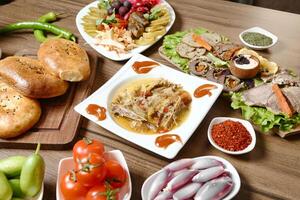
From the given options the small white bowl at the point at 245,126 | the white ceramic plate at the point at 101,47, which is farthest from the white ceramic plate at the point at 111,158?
the white ceramic plate at the point at 101,47

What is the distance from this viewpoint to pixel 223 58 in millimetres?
1756

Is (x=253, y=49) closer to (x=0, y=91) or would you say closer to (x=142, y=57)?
(x=142, y=57)

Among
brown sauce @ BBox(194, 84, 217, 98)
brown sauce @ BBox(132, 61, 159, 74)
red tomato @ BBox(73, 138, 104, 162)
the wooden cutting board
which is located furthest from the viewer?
brown sauce @ BBox(132, 61, 159, 74)

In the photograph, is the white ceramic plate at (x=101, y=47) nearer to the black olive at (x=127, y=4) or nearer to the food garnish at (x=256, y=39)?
the black olive at (x=127, y=4)

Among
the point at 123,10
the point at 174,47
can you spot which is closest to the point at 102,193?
the point at 174,47

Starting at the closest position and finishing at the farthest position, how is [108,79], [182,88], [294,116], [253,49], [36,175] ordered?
[36,175] < [294,116] < [182,88] < [108,79] < [253,49]

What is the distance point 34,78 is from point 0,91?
173mm

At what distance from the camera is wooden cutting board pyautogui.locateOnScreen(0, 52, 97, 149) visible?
1.37 m

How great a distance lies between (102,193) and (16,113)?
1.88 feet

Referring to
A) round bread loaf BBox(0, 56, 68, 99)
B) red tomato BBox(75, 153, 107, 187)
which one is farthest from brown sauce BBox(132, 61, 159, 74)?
red tomato BBox(75, 153, 107, 187)

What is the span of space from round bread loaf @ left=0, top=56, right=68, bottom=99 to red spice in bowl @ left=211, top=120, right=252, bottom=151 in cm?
69

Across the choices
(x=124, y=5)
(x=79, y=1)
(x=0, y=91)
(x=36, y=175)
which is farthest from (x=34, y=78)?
(x=79, y=1)

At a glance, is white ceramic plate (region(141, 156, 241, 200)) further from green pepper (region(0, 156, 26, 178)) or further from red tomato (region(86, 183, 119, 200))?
green pepper (region(0, 156, 26, 178))

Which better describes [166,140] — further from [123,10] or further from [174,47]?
[123,10]
